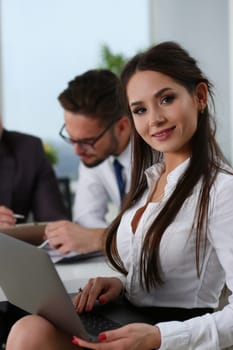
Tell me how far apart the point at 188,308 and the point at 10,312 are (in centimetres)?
54

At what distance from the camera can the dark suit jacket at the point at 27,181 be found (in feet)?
9.13

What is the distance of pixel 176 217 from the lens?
4.95ft

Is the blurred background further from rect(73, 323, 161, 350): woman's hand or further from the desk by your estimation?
rect(73, 323, 161, 350): woman's hand

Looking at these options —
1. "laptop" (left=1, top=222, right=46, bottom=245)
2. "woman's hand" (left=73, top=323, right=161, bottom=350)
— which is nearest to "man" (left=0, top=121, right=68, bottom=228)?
"laptop" (left=1, top=222, right=46, bottom=245)

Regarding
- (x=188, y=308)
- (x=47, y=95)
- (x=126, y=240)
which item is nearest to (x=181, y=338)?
(x=188, y=308)

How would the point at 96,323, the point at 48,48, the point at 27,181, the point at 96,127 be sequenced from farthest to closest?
the point at 48,48 < the point at 27,181 < the point at 96,127 < the point at 96,323

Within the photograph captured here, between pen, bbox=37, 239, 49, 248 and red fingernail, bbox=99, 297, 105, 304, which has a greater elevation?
red fingernail, bbox=99, 297, 105, 304

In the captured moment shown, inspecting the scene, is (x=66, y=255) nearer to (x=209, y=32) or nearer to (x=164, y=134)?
(x=164, y=134)

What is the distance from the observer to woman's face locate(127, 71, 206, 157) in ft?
5.02

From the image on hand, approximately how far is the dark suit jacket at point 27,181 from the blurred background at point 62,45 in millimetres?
3041

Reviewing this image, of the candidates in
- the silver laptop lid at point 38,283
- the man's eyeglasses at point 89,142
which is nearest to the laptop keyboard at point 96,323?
the silver laptop lid at point 38,283

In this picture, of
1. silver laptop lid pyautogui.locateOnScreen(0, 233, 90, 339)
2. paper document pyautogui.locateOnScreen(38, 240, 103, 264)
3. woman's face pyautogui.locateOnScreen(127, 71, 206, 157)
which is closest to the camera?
silver laptop lid pyautogui.locateOnScreen(0, 233, 90, 339)

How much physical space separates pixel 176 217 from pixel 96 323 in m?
0.29

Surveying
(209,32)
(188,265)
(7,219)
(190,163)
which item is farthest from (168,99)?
(209,32)
